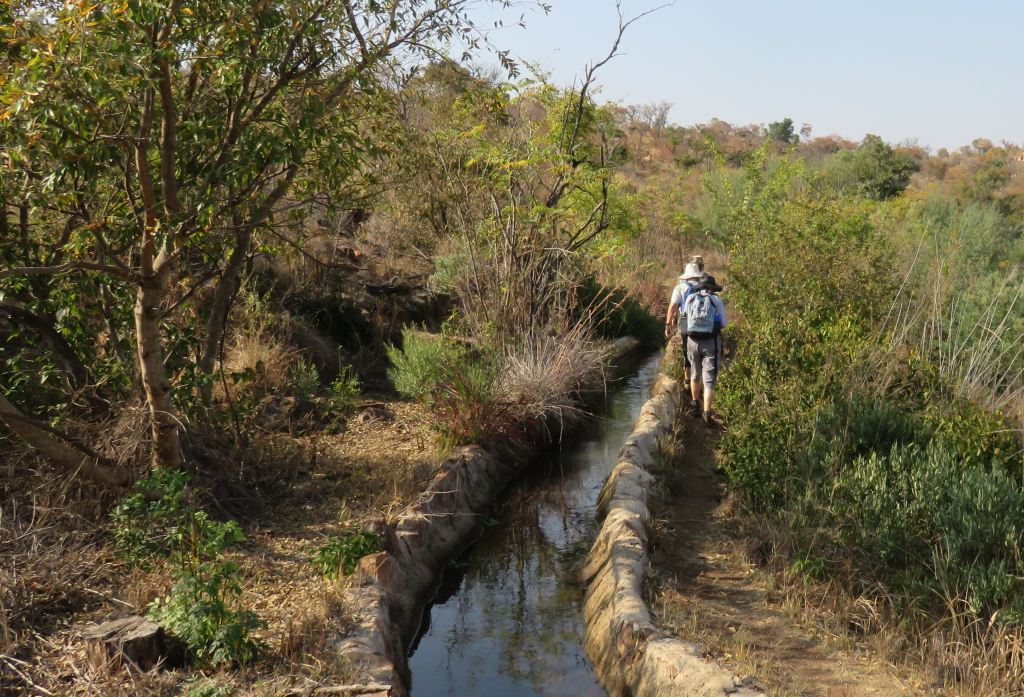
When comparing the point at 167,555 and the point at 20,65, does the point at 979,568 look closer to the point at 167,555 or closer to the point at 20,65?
the point at 167,555

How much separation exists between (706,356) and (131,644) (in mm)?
7040

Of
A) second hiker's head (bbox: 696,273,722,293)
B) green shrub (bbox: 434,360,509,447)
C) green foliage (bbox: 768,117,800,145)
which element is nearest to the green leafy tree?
green shrub (bbox: 434,360,509,447)

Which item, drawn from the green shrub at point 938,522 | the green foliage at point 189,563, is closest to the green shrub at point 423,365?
the green foliage at point 189,563

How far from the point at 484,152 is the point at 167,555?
21.5ft

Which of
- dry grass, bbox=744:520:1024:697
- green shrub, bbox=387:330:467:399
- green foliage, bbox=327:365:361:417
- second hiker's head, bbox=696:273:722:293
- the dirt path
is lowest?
the dirt path

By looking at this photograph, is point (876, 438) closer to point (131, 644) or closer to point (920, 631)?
point (920, 631)

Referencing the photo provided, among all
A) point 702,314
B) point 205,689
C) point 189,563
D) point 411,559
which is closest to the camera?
point 205,689

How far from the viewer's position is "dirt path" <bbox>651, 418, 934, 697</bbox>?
5.29 metres

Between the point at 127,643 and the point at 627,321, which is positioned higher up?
the point at 627,321

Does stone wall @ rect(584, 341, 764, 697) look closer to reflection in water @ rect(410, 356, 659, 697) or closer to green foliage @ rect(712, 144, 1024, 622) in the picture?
reflection in water @ rect(410, 356, 659, 697)

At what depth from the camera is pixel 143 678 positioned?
15.0 feet

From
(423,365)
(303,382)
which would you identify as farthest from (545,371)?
(303,382)

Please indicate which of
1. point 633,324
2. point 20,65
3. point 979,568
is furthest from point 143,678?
point 633,324

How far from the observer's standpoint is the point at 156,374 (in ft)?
21.4
